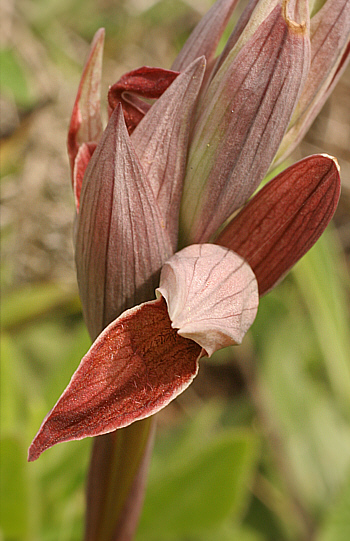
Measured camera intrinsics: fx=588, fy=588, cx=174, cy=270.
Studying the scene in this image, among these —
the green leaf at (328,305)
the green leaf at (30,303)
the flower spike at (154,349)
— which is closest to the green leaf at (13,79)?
the green leaf at (30,303)

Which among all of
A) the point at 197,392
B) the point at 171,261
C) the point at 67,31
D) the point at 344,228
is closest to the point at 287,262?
the point at 171,261

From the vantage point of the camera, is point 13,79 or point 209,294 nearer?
point 209,294

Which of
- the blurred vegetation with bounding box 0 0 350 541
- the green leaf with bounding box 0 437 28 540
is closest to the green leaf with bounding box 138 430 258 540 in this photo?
the blurred vegetation with bounding box 0 0 350 541

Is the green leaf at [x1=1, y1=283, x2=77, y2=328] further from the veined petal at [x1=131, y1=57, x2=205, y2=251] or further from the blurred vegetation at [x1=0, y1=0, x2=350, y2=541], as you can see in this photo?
the veined petal at [x1=131, y1=57, x2=205, y2=251]

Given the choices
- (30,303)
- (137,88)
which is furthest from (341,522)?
(137,88)


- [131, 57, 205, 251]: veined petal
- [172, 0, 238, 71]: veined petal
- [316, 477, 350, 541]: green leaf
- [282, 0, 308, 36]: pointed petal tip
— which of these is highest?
[282, 0, 308, 36]: pointed petal tip

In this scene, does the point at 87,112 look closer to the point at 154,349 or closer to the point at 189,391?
the point at 154,349
